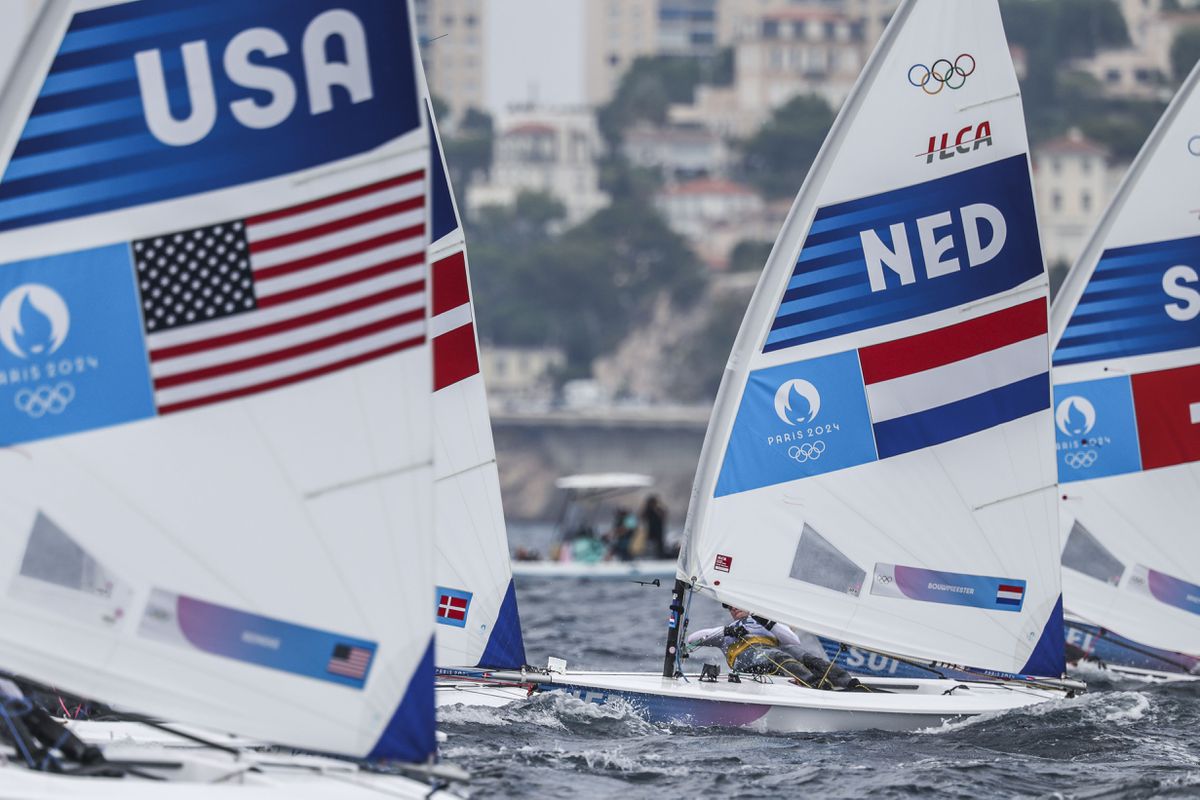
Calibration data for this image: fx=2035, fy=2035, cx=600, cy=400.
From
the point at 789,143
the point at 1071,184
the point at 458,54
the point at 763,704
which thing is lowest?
the point at 1071,184

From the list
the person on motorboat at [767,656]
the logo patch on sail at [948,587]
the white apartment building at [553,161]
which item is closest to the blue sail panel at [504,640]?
the person on motorboat at [767,656]

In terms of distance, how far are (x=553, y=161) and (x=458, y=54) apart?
24991mm

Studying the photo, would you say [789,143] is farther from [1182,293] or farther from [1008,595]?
[1008,595]

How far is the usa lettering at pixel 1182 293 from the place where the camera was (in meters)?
15.3

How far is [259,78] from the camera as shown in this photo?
281 inches

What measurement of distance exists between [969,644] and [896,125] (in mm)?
3173

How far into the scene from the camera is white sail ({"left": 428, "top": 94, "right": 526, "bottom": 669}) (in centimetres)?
1158

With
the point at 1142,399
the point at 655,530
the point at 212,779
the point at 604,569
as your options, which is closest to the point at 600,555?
the point at 655,530

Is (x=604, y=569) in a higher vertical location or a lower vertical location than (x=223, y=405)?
lower

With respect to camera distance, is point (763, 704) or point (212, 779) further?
point (763, 704)

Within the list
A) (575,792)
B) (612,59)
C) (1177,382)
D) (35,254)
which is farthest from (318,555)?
(612,59)

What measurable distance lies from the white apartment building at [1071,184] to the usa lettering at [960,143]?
360 ft

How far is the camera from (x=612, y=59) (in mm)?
174500

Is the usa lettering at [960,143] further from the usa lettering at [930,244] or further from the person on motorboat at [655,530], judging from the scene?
the person on motorboat at [655,530]
